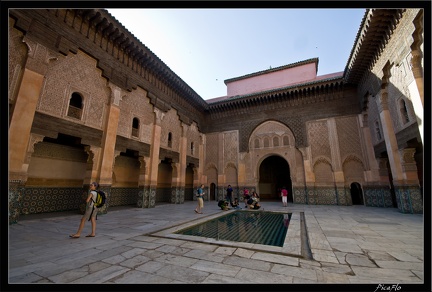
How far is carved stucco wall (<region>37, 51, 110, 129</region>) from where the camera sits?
18.5ft

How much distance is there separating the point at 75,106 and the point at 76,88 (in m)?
0.69

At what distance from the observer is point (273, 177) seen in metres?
16.5

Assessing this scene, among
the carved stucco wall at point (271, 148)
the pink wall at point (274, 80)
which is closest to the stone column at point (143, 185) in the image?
the carved stucco wall at point (271, 148)

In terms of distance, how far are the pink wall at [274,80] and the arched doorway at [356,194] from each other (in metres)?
7.49

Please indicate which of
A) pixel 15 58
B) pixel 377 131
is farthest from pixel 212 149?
pixel 15 58

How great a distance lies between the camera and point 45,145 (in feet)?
22.7

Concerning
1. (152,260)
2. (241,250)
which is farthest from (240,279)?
(152,260)

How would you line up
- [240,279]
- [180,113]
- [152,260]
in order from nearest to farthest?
1. [240,279]
2. [152,260]
3. [180,113]

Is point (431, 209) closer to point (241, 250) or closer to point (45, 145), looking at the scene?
point (241, 250)

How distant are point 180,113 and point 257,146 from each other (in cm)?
537

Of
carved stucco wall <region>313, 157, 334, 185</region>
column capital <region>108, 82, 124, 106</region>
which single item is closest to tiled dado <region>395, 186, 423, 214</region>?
carved stucco wall <region>313, 157, 334, 185</region>

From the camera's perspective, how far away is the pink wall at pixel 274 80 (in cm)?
1355

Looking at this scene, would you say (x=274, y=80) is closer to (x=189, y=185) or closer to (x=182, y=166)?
(x=182, y=166)

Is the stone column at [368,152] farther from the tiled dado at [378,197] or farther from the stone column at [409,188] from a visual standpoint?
the stone column at [409,188]
